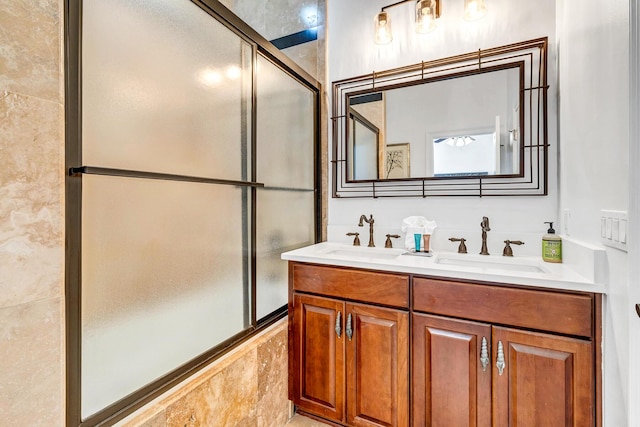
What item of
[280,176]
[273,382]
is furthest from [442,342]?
[280,176]

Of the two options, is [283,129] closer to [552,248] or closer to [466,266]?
[466,266]

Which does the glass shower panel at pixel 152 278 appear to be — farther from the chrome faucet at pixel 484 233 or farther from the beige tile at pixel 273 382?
the chrome faucet at pixel 484 233

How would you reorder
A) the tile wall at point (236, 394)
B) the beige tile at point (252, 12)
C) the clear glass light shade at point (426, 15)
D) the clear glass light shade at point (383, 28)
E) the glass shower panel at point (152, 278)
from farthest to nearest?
the beige tile at point (252, 12) → the clear glass light shade at point (383, 28) → the clear glass light shade at point (426, 15) → the tile wall at point (236, 394) → the glass shower panel at point (152, 278)

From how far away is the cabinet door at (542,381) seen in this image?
1.09m

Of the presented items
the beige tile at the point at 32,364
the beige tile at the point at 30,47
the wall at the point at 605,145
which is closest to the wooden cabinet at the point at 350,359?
the wall at the point at 605,145

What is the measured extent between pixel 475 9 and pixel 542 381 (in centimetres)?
184

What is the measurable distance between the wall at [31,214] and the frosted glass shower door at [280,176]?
0.87 m

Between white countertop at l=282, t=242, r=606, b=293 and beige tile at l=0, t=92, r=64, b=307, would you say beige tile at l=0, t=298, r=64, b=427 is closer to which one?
beige tile at l=0, t=92, r=64, b=307

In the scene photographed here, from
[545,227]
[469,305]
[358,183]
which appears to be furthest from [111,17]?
[545,227]

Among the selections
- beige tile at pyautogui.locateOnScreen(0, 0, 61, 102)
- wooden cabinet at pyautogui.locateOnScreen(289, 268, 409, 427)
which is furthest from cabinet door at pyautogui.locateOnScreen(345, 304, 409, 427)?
beige tile at pyautogui.locateOnScreen(0, 0, 61, 102)

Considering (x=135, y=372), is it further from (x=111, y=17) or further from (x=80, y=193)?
(x=111, y=17)

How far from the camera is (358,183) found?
2.04m

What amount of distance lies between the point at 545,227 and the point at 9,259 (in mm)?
2105

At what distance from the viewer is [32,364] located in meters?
0.73
